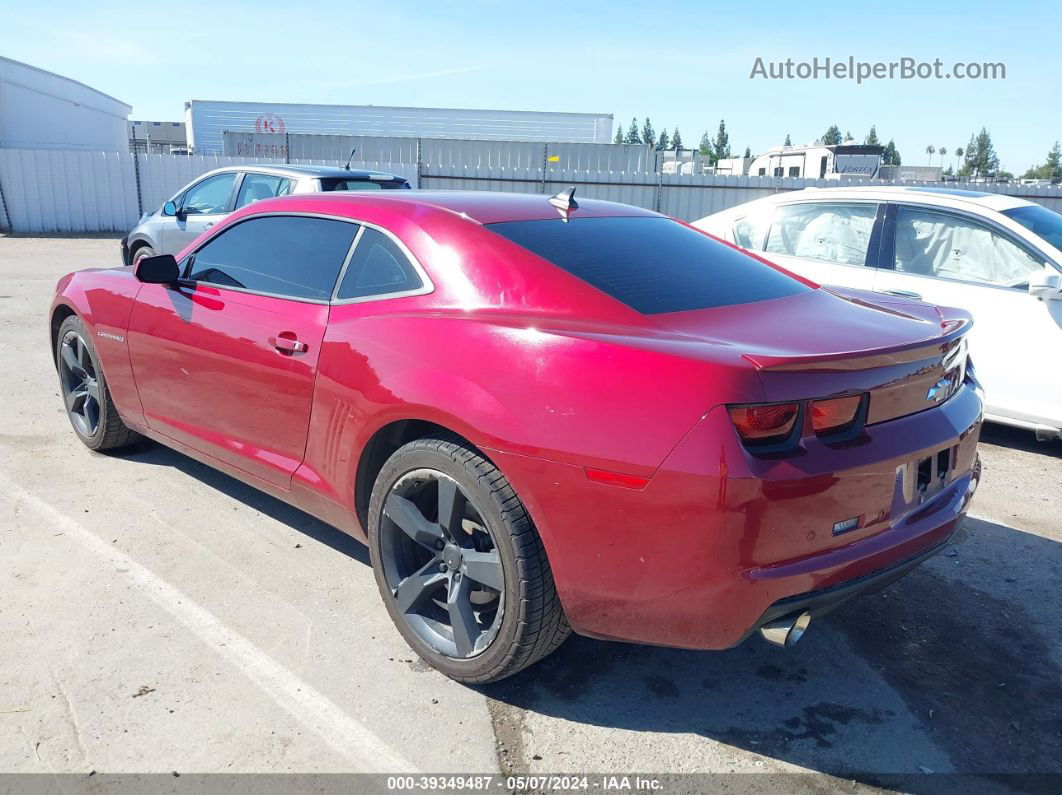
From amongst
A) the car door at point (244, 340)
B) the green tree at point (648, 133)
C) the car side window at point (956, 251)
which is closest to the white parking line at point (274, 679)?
the car door at point (244, 340)

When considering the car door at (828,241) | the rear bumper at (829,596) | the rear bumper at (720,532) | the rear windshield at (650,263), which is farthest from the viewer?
the car door at (828,241)

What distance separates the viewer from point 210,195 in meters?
9.71

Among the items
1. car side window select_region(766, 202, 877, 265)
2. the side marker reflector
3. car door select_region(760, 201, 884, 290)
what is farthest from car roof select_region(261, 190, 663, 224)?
car side window select_region(766, 202, 877, 265)

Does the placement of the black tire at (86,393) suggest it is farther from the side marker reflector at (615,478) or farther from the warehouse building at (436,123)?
the warehouse building at (436,123)

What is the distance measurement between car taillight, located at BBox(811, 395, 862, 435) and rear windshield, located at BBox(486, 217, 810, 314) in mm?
620

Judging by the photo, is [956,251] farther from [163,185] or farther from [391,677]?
[163,185]

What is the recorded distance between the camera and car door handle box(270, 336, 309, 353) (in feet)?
10.7

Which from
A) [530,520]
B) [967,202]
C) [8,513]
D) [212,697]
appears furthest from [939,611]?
[8,513]

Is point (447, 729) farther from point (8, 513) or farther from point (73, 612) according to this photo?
point (8, 513)

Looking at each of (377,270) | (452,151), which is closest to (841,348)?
(377,270)

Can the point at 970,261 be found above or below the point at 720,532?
above

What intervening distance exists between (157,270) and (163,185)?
18.5 metres

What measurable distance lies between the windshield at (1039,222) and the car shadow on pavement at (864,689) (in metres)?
2.92

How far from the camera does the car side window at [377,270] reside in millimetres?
3072
